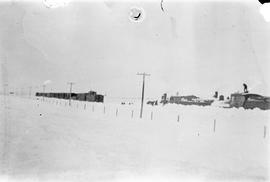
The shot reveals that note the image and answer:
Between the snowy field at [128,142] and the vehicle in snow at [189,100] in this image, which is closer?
the snowy field at [128,142]

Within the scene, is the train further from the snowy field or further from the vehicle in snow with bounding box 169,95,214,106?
the vehicle in snow with bounding box 169,95,214,106

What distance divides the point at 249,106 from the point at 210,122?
410 mm

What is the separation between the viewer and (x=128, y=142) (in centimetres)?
289

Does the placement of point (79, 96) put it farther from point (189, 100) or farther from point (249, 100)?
point (249, 100)

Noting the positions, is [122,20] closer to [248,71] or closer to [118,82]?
[118,82]

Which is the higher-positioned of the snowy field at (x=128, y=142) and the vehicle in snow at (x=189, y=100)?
the vehicle in snow at (x=189, y=100)

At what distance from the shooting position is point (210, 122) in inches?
115

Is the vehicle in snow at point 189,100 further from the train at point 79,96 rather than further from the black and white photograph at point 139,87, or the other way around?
the train at point 79,96

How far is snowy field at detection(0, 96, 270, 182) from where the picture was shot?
2.80 meters

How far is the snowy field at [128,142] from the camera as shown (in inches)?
110

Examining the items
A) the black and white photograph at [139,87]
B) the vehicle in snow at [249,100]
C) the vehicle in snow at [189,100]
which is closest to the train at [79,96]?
the black and white photograph at [139,87]

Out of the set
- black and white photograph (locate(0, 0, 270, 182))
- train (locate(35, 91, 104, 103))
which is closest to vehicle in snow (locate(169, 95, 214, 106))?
black and white photograph (locate(0, 0, 270, 182))

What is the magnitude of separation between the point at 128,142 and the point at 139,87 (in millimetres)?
569

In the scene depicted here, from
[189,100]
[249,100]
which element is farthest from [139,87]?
[249,100]
